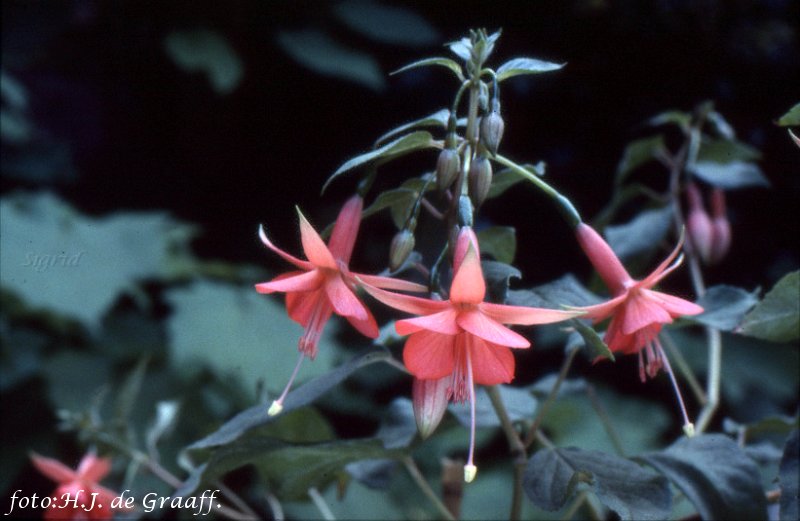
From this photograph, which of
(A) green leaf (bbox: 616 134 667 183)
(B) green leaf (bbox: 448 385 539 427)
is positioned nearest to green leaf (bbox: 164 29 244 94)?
(A) green leaf (bbox: 616 134 667 183)

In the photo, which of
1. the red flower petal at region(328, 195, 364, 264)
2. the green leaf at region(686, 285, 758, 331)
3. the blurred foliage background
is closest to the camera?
the red flower petal at region(328, 195, 364, 264)

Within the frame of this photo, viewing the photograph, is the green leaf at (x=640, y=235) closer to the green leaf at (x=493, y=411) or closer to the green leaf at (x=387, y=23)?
the green leaf at (x=493, y=411)

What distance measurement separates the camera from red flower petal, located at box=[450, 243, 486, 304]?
384 millimetres

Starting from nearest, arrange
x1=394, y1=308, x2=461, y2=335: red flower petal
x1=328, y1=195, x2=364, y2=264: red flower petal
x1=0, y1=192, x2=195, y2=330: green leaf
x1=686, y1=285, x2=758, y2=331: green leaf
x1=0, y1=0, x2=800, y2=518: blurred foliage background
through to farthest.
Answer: x1=394, y1=308, x2=461, y2=335: red flower petal, x1=328, y1=195, x2=364, y2=264: red flower petal, x1=686, y1=285, x2=758, y2=331: green leaf, x1=0, y1=192, x2=195, y2=330: green leaf, x1=0, y1=0, x2=800, y2=518: blurred foliage background

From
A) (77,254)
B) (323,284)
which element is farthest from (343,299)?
(77,254)

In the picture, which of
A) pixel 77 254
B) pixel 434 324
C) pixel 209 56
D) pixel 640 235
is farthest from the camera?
pixel 209 56

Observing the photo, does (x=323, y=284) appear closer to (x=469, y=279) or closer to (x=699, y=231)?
(x=469, y=279)

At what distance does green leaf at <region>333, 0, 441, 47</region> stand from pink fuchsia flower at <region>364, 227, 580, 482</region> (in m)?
1.37

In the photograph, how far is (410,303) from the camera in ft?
1.33

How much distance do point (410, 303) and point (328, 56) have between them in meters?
1.39

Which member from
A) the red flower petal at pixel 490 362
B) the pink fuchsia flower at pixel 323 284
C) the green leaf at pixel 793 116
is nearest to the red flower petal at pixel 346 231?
the pink fuchsia flower at pixel 323 284

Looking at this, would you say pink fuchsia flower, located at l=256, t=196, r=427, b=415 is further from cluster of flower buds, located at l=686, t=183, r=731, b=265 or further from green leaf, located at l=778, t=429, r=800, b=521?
cluster of flower buds, located at l=686, t=183, r=731, b=265

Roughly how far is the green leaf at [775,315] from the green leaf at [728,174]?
1.03 ft

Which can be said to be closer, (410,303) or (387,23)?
(410,303)
